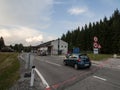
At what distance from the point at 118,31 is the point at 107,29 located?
717 centimetres

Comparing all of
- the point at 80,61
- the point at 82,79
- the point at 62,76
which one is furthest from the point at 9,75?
the point at 80,61

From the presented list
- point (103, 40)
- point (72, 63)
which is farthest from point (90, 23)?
point (72, 63)

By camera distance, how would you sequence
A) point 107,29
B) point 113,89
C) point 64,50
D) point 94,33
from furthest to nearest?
point 64,50 → point 94,33 → point 107,29 → point 113,89

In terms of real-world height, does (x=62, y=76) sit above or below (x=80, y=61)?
below

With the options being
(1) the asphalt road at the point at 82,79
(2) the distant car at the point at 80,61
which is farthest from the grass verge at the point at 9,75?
(2) the distant car at the point at 80,61

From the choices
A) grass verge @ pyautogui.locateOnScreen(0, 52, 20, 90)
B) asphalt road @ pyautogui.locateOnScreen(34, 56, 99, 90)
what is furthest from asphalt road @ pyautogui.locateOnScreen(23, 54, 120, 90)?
grass verge @ pyautogui.locateOnScreen(0, 52, 20, 90)

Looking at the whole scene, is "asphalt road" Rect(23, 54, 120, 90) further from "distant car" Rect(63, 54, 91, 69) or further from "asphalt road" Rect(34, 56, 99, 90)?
"distant car" Rect(63, 54, 91, 69)

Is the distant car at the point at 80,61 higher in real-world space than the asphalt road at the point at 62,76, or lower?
higher

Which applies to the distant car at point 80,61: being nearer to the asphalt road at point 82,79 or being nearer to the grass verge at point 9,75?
the asphalt road at point 82,79

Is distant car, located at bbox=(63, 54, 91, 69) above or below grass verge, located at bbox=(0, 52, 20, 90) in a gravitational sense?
above

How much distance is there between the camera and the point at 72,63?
25.0 metres

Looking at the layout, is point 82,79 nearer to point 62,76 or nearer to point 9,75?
point 62,76

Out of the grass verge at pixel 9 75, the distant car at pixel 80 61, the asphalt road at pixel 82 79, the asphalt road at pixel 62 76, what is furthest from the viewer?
the distant car at pixel 80 61

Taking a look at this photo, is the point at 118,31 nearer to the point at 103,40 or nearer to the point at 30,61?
the point at 103,40
